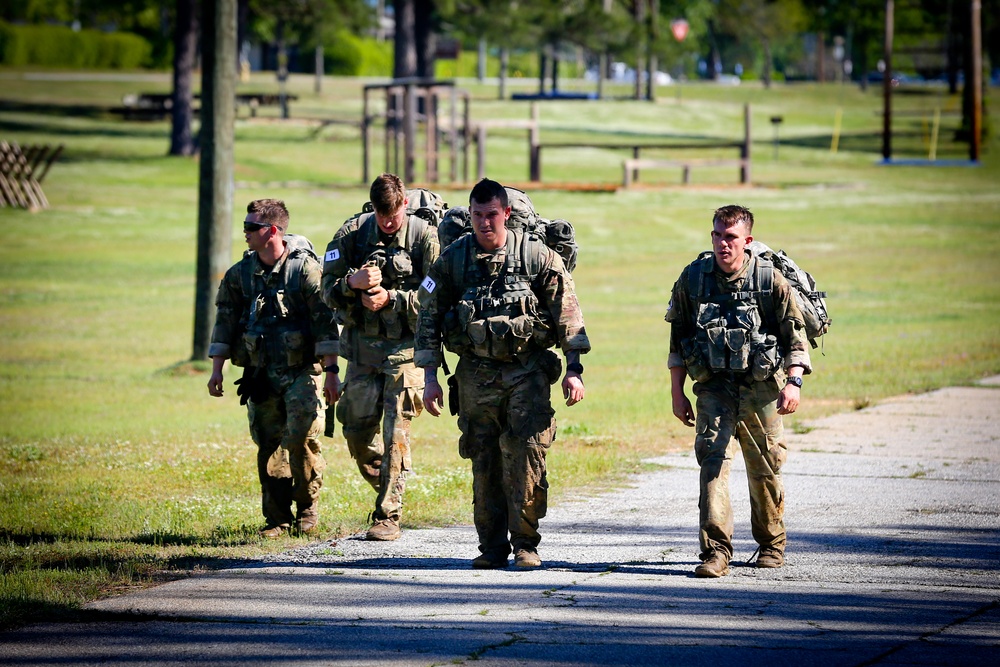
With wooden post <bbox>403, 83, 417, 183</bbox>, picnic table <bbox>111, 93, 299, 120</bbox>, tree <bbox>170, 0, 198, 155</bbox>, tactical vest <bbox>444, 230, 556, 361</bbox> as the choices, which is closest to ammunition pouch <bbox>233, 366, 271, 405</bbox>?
tactical vest <bbox>444, 230, 556, 361</bbox>

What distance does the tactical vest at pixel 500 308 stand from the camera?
712cm

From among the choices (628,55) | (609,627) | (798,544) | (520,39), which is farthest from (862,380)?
(628,55)

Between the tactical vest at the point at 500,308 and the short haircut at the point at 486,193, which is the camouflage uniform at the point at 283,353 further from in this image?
the short haircut at the point at 486,193

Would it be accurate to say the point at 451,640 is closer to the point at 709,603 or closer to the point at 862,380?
the point at 709,603

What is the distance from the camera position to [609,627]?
6.09 meters

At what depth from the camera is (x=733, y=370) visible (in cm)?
699

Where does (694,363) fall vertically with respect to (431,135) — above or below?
below

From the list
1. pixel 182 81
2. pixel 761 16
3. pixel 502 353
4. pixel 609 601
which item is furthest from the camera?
pixel 761 16

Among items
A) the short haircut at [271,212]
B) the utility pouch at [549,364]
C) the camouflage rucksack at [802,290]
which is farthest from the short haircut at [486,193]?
the short haircut at [271,212]

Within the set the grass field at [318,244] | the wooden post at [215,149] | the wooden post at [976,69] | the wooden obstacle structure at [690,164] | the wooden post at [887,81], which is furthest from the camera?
the wooden post at [887,81]

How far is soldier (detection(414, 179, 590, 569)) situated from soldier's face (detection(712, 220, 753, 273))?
2.56ft

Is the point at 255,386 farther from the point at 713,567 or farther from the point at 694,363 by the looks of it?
the point at 713,567

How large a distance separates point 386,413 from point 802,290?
8.24 feet

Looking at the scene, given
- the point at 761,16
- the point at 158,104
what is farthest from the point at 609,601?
the point at 761,16
